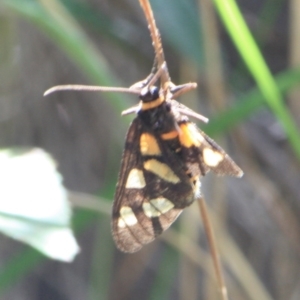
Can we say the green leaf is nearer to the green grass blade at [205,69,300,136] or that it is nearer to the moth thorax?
the moth thorax

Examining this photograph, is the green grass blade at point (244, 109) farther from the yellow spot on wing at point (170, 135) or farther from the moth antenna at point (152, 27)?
the moth antenna at point (152, 27)

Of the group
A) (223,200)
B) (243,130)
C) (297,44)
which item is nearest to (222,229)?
(223,200)

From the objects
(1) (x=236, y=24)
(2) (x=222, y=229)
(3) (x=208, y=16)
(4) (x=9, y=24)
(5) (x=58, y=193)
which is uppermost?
(4) (x=9, y=24)

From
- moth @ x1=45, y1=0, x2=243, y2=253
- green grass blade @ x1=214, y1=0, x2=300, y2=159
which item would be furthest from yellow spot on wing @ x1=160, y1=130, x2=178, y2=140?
green grass blade @ x1=214, y1=0, x2=300, y2=159

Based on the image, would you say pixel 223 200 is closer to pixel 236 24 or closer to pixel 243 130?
pixel 243 130

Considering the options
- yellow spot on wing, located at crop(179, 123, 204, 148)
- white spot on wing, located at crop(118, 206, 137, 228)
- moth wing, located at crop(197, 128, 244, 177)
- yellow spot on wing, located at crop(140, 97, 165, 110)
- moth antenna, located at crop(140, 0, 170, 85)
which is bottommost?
white spot on wing, located at crop(118, 206, 137, 228)

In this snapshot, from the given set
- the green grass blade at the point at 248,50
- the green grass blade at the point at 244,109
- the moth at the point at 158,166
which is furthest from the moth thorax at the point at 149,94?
the green grass blade at the point at 244,109

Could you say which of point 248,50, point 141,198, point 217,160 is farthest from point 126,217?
point 248,50
